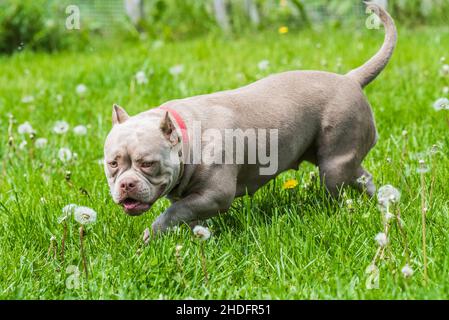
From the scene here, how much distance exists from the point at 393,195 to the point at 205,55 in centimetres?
460

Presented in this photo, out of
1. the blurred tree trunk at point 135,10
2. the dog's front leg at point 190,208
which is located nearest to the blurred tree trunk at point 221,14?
the blurred tree trunk at point 135,10

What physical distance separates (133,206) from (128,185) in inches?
4.5

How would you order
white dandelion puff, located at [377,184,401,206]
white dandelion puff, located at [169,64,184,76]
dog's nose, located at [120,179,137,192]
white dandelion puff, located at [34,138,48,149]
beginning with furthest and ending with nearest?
white dandelion puff, located at [169,64,184,76] < white dandelion puff, located at [34,138,48,149] < dog's nose, located at [120,179,137,192] < white dandelion puff, located at [377,184,401,206]

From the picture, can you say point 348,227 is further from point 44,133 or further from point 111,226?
point 44,133

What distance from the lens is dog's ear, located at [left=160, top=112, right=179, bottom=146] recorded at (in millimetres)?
2959

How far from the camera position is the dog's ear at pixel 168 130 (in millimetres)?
2959

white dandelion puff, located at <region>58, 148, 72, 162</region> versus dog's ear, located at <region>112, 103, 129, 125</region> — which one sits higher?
dog's ear, located at <region>112, 103, 129, 125</region>

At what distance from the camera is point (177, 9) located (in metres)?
9.02

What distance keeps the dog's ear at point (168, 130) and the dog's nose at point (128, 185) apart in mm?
236

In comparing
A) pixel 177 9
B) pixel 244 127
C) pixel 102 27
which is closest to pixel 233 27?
pixel 177 9

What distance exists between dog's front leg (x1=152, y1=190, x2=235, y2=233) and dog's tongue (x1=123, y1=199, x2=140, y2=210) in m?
0.18

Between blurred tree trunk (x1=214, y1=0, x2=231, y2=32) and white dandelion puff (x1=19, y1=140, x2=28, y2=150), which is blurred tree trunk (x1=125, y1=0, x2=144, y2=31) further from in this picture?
white dandelion puff (x1=19, y1=140, x2=28, y2=150)

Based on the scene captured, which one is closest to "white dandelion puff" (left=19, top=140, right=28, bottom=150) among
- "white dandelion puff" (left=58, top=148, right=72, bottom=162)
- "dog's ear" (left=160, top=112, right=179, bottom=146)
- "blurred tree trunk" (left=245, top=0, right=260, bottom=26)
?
"white dandelion puff" (left=58, top=148, right=72, bottom=162)

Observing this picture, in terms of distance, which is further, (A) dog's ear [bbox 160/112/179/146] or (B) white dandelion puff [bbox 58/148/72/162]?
(B) white dandelion puff [bbox 58/148/72/162]
